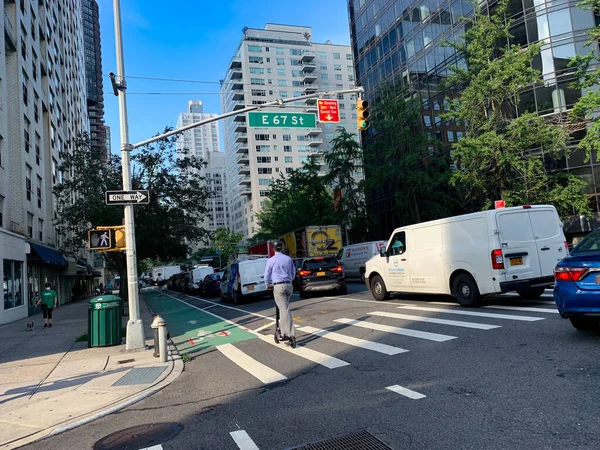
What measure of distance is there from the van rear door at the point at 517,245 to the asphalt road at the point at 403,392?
4.65 feet

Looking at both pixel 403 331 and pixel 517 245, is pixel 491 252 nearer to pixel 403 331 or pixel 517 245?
pixel 517 245

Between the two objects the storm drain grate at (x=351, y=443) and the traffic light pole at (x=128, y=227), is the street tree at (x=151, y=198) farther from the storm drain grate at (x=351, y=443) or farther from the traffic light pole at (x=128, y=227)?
the storm drain grate at (x=351, y=443)

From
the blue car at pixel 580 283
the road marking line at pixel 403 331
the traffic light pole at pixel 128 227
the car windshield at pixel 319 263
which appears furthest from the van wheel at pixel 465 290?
Result: the car windshield at pixel 319 263

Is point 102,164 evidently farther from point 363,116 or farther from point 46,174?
point 363,116

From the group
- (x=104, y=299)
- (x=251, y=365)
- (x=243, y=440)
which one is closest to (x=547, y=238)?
(x=251, y=365)

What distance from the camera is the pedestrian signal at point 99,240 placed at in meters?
9.93

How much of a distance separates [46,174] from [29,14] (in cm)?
1076

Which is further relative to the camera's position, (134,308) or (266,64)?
(266,64)

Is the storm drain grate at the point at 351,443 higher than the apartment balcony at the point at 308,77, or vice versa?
the apartment balcony at the point at 308,77

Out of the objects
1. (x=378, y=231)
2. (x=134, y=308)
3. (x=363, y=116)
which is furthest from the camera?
(x=378, y=231)

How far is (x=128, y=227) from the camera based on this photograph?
10.3 m

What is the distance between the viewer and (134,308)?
9953mm

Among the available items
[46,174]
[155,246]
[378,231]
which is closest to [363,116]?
[155,246]

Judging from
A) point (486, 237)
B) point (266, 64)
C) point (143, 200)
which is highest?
point (266, 64)
